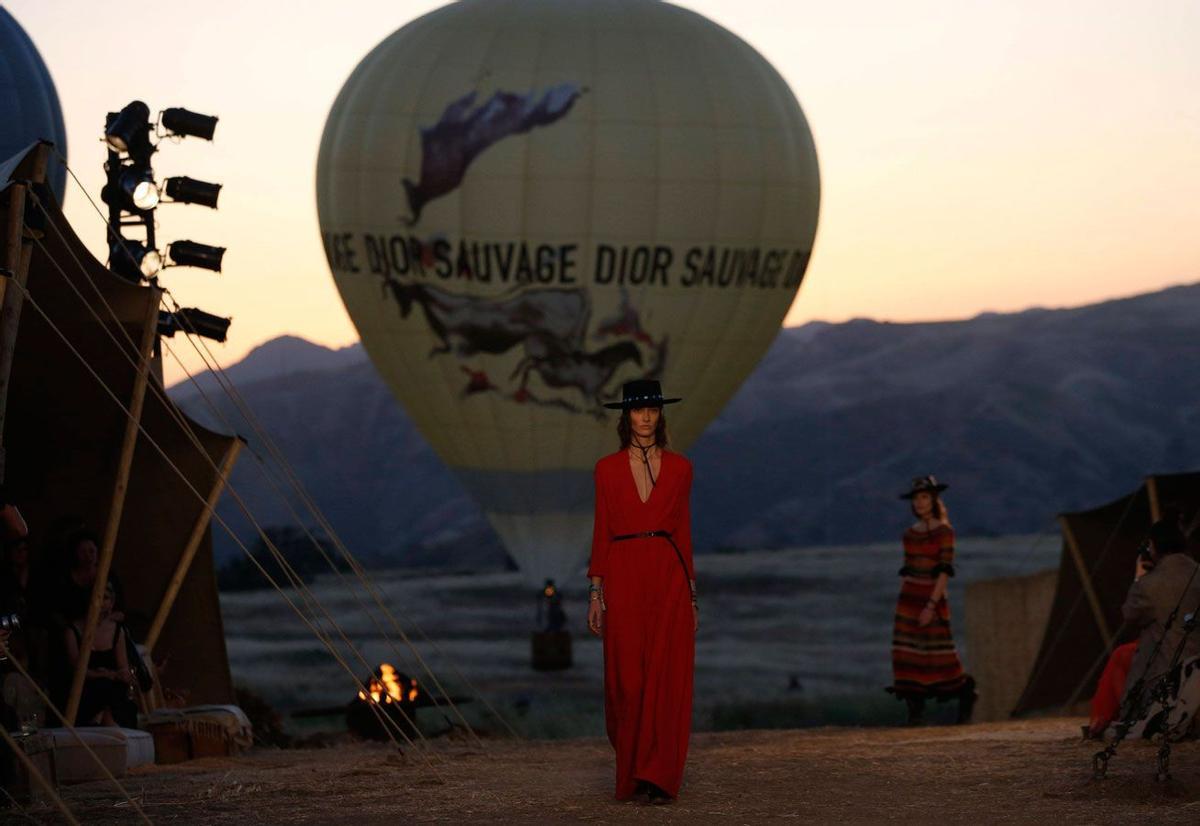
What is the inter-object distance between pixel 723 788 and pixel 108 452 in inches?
260

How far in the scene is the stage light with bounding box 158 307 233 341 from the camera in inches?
697

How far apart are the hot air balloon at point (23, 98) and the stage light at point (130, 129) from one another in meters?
19.3

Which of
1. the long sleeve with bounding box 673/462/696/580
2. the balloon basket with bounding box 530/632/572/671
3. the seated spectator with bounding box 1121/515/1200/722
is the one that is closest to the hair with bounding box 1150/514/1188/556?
the seated spectator with bounding box 1121/515/1200/722

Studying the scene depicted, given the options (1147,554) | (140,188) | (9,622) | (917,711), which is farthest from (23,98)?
(9,622)

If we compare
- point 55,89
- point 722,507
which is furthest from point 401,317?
point 722,507

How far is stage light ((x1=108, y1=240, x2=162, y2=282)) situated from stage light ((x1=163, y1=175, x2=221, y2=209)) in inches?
17.8

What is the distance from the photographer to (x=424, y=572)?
8200 cm

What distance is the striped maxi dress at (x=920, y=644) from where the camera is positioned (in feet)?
58.9

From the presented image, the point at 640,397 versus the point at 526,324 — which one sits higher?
the point at 526,324

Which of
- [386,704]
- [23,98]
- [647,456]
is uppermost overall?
[23,98]

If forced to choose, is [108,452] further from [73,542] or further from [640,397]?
[640,397]

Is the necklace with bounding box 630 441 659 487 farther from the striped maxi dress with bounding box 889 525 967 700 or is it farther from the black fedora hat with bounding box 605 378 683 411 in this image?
the striped maxi dress with bounding box 889 525 967 700

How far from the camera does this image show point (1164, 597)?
14.0m

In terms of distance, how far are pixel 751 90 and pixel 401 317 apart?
5.86 m
